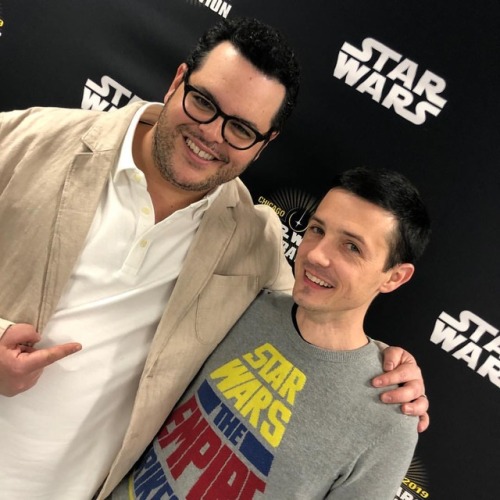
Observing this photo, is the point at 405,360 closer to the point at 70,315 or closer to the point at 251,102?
the point at 251,102

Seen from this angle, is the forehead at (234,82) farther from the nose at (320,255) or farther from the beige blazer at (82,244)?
the nose at (320,255)

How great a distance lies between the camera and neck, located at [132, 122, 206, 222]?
1.37m

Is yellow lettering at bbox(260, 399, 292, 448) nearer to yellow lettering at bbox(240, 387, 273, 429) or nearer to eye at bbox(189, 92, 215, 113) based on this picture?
yellow lettering at bbox(240, 387, 273, 429)

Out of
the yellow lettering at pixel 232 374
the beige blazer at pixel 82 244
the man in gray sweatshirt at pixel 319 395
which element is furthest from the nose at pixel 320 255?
the yellow lettering at pixel 232 374

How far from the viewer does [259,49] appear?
4.00 feet

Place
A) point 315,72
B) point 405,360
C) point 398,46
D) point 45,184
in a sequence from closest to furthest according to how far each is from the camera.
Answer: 1. point 45,184
2. point 405,360
3. point 398,46
4. point 315,72

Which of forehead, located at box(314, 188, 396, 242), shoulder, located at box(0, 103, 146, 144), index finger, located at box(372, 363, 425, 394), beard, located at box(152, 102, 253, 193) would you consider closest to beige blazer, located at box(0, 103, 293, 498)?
shoulder, located at box(0, 103, 146, 144)

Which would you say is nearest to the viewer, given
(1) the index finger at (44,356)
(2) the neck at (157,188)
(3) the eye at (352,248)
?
(1) the index finger at (44,356)

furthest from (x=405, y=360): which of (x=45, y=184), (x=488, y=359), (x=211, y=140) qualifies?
(x=45, y=184)

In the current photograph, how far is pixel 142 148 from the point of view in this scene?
1.39 meters

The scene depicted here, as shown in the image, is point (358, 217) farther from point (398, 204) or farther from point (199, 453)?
point (199, 453)

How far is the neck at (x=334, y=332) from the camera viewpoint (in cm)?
131

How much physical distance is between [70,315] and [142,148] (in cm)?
53

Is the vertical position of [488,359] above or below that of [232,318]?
above
